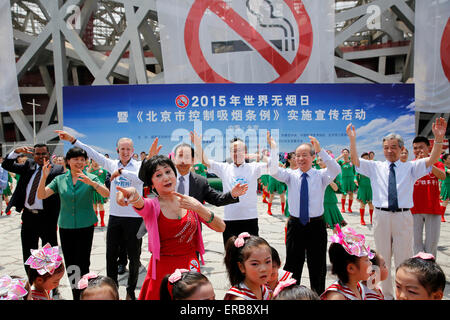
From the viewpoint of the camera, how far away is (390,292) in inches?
130

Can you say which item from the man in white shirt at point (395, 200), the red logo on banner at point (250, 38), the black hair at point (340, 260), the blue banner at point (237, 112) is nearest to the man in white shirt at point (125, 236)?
the black hair at point (340, 260)

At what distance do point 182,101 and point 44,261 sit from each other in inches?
251

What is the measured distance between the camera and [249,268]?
1.92 m

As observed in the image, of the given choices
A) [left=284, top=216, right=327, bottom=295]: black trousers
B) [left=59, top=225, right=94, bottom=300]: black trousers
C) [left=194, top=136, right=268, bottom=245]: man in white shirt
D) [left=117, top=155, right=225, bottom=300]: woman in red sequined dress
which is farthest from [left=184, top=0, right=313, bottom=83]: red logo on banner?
[left=117, top=155, right=225, bottom=300]: woman in red sequined dress

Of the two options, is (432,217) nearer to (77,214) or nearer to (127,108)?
(77,214)

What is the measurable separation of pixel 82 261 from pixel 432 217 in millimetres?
3915

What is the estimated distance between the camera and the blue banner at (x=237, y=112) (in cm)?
811

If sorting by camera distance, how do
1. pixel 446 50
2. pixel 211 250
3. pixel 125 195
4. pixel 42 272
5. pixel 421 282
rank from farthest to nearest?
1. pixel 446 50
2. pixel 211 250
3. pixel 42 272
4. pixel 125 195
5. pixel 421 282

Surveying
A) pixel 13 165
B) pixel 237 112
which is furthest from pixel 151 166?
pixel 237 112

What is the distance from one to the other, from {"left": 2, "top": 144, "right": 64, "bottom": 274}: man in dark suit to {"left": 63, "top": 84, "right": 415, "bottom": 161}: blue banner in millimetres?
4248

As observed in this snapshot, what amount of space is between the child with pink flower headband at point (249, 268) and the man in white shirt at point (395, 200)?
5.81 feet

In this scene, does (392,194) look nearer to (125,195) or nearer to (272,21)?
(125,195)

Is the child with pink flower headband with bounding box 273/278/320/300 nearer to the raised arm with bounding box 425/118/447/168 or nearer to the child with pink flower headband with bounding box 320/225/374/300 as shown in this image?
the child with pink flower headband with bounding box 320/225/374/300

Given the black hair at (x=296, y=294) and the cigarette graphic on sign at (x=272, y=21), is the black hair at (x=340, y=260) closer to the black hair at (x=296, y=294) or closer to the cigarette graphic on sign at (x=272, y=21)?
the black hair at (x=296, y=294)
